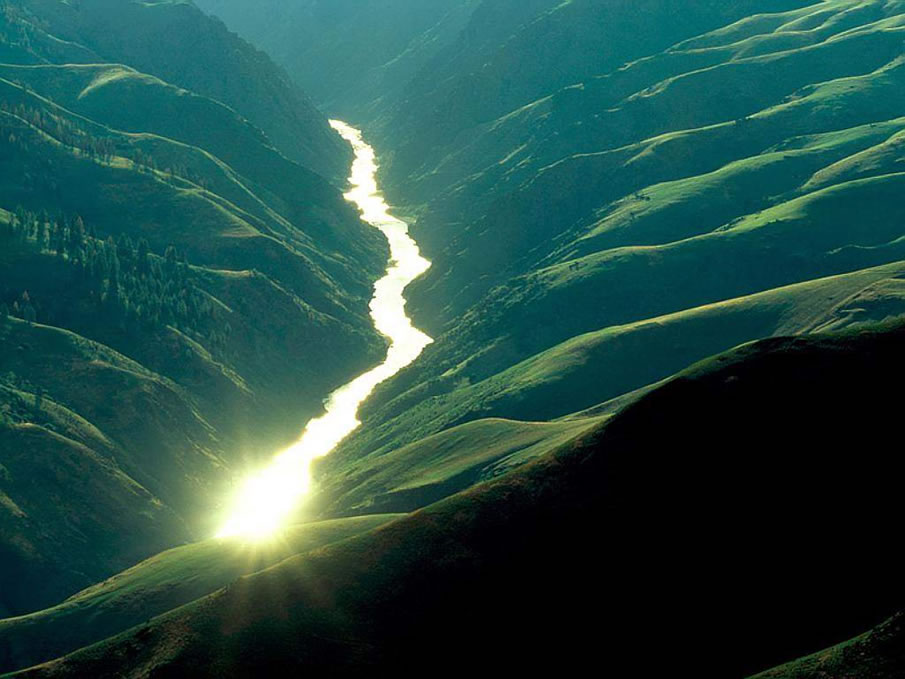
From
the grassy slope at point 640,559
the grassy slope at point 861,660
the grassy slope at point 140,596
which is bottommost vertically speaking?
the grassy slope at point 861,660

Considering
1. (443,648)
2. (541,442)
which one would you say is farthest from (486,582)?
(541,442)

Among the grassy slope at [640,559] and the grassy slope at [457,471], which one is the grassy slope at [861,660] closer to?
the grassy slope at [640,559]

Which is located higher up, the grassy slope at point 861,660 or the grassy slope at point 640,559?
the grassy slope at point 640,559

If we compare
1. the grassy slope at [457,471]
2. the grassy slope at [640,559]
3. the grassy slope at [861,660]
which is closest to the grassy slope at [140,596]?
the grassy slope at [457,471]

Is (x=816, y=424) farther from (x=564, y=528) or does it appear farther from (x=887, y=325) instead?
(x=564, y=528)

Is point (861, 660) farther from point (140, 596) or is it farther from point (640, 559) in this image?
point (140, 596)

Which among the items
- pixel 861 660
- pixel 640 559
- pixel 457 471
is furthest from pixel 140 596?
pixel 861 660
